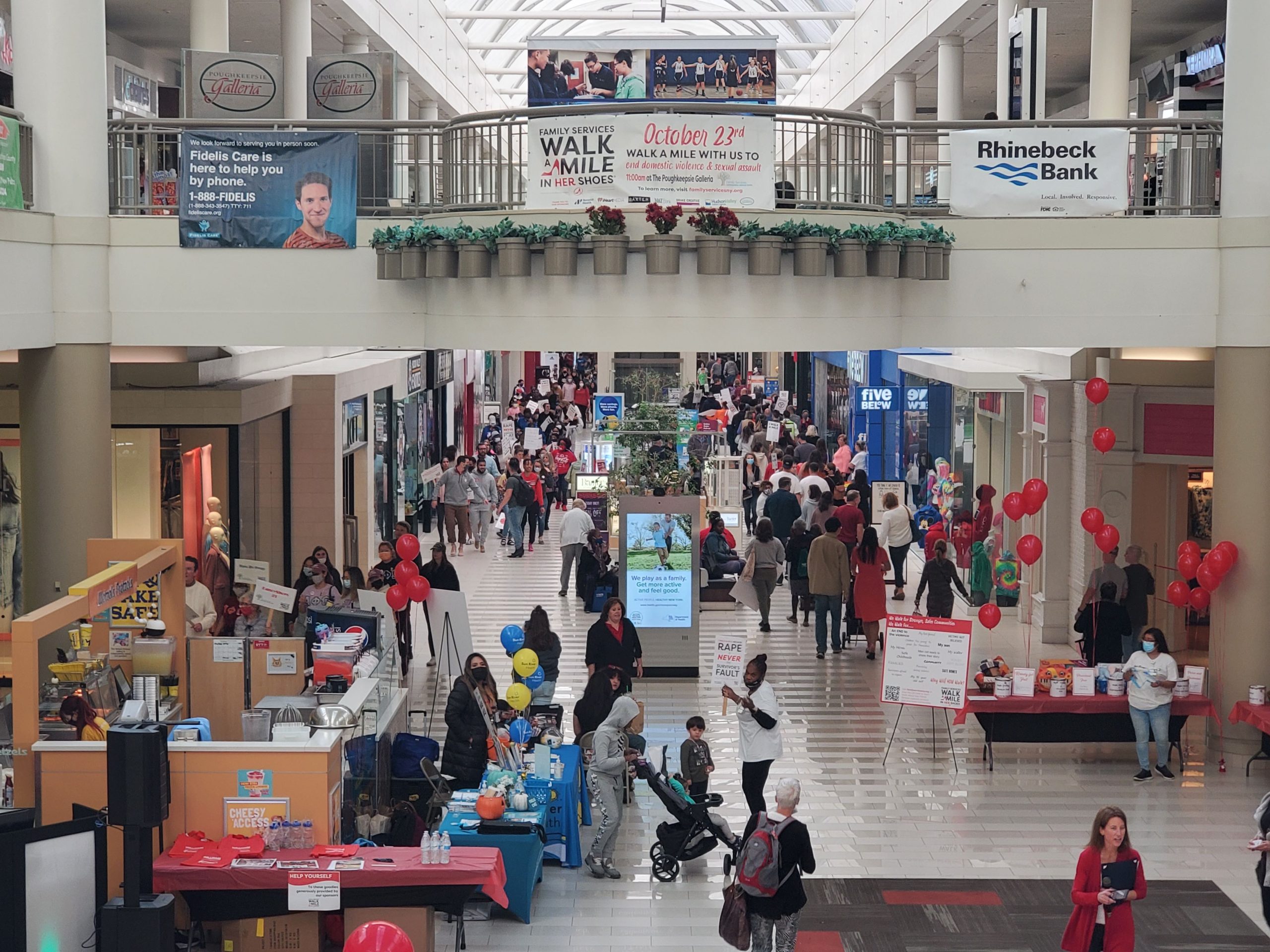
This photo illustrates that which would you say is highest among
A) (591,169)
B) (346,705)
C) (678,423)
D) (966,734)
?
(591,169)

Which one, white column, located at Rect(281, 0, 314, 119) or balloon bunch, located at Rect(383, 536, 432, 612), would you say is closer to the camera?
balloon bunch, located at Rect(383, 536, 432, 612)

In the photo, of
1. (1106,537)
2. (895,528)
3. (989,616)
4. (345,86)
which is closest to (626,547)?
(989,616)

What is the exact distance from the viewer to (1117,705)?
12781 mm

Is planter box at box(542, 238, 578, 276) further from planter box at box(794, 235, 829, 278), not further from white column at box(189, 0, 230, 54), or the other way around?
white column at box(189, 0, 230, 54)

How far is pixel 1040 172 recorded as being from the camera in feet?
44.1

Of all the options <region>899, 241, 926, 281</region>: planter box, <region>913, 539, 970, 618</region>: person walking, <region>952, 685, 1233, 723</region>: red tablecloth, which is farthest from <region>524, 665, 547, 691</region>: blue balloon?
<region>913, 539, 970, 618</region>: person walking

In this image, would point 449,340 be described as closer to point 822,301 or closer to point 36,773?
point 822,301

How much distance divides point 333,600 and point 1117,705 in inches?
281

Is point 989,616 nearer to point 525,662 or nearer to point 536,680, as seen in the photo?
point 536,680

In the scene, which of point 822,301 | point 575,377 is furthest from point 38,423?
point 575,377

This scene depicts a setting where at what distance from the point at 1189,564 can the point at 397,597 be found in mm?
7329

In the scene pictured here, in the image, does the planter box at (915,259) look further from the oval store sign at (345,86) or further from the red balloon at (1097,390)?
the oval store sign at (345,86)

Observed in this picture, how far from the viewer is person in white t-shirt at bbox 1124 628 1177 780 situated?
40.4 feet

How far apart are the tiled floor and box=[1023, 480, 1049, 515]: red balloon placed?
218 centimetres
